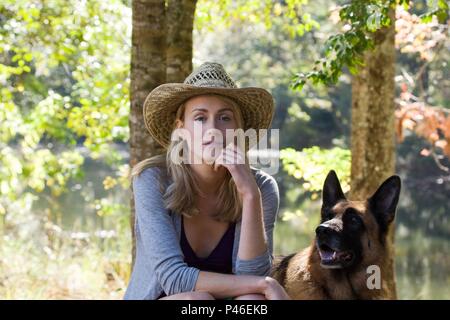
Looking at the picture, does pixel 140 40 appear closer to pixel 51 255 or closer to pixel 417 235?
pixel 51 255

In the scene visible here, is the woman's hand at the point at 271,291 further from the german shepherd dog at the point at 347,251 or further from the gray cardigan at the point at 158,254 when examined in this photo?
the german shepherd dog at the point at 347,251

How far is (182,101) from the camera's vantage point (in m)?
3.44

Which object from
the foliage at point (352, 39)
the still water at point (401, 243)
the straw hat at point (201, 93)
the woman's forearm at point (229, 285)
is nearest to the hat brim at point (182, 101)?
the straw hat at point (201, 93)

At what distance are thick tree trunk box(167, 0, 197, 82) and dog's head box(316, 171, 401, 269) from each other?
1.83 m

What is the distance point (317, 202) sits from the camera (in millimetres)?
23641

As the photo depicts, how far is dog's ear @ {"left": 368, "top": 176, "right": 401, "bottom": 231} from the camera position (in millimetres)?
3793

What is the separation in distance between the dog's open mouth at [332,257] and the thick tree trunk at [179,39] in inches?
82.0

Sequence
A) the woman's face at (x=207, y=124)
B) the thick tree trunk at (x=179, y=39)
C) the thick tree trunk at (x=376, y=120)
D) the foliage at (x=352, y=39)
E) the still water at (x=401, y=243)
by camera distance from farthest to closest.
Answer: the still water at (x=401, y=243)
the thick tree trunk at (x=376, y=120)
the thick tree trunk at (x=179, y=39)
the foliage at (x=352, y=39)
the woman's face at (x=207, y=124)

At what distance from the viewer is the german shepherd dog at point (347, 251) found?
3703mm

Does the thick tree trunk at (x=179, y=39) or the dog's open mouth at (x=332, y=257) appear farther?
the thick tree trunk at (x=179, y=39)

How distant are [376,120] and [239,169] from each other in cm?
414

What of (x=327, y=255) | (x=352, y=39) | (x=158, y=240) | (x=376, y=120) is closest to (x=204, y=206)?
(x=158, y=240)

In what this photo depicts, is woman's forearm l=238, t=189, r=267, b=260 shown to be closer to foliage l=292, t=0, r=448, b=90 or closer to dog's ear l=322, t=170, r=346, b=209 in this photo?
dog's ear l=322, t=170, r=346, b=209

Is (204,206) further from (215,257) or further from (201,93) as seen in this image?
(201,93)
